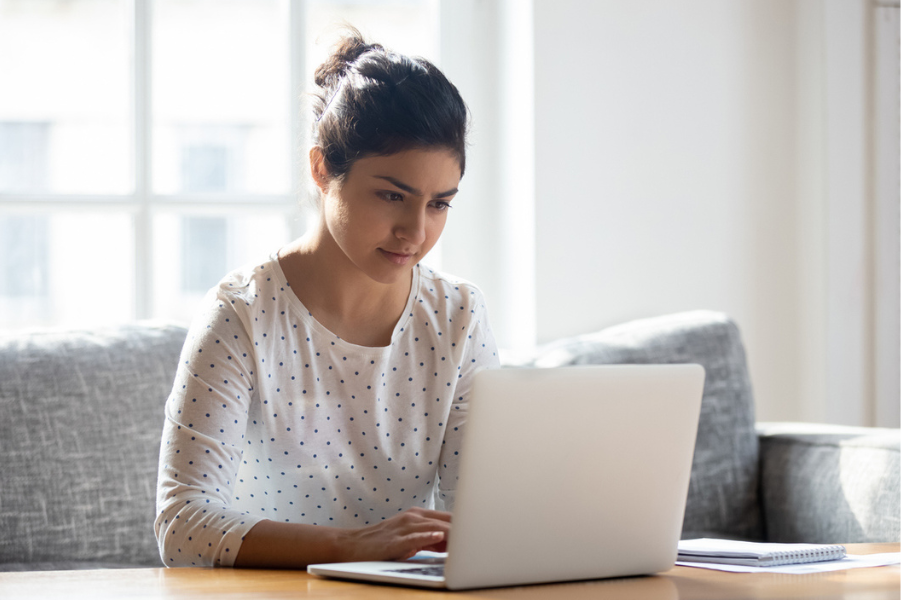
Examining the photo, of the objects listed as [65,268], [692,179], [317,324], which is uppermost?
[692,179]

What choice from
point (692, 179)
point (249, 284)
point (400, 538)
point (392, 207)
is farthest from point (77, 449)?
point (692, 179)

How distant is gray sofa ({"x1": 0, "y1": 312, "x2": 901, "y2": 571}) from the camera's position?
5.26 feet

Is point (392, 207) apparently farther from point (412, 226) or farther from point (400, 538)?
point (400, 538)

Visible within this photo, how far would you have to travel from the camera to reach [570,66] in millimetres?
2270

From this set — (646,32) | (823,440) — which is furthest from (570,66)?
(823,440)

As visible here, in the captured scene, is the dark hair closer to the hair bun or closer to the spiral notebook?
the hair bun

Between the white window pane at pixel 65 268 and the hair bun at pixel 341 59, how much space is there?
41.7 inches

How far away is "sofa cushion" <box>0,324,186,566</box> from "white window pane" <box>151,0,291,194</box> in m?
0.68

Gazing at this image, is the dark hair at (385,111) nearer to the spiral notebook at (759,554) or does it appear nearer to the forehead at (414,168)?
the forehead at (414,168)

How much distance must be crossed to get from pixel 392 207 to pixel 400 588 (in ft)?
1.87

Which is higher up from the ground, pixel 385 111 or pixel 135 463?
pixel 385 111

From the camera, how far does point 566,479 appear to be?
2.59 ft

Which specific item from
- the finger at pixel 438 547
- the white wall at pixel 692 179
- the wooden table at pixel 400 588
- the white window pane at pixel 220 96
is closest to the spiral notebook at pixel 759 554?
the wooden table at pixel 400 588

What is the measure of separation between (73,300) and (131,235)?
21 cm
